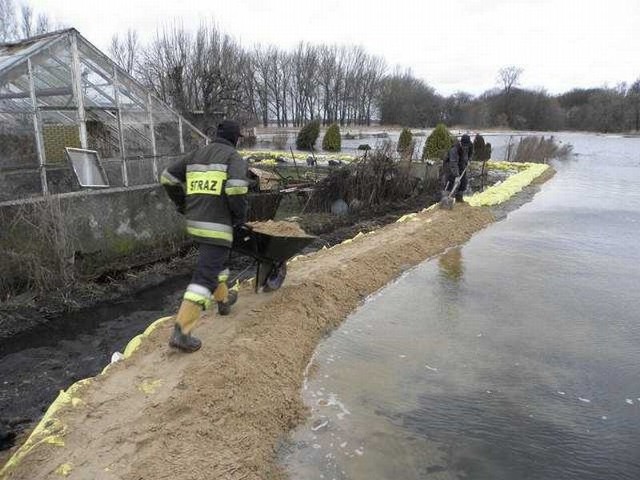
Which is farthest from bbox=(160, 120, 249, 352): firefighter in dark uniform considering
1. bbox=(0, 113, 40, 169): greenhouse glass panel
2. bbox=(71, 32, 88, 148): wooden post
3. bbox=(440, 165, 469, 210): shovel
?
bbox=(440, 165, 469, 210): shovel

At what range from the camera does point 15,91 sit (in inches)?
315

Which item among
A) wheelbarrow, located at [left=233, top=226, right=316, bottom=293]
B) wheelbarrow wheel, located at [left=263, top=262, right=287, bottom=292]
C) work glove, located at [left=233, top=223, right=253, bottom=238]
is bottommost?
wheelbarrow wheel, located at [left=263, top=262, right=287, bottom=292]

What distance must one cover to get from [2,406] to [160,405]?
194 cm

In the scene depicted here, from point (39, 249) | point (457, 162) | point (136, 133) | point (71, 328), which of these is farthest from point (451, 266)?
point (136, 133)

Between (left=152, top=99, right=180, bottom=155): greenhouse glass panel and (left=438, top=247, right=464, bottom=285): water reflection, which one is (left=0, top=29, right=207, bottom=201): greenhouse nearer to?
(left=152, top=99, right=180, bottom=155): greenhouse glass panel

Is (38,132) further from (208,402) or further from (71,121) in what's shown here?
(208,402)

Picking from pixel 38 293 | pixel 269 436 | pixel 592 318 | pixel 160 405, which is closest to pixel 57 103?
pixel 38 293

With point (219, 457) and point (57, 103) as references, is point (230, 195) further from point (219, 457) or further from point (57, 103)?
point (57, 103)

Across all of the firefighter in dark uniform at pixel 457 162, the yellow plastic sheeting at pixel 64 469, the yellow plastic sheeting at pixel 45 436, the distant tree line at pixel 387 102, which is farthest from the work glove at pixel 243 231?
the distant tree line at pixel 387 102

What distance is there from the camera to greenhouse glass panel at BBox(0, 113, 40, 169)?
7.85 m

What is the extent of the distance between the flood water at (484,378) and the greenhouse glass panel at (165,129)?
217 inches

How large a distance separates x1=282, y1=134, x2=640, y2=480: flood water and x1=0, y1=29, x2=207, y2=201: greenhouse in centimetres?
528

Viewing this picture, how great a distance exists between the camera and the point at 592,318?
6082 millimetres

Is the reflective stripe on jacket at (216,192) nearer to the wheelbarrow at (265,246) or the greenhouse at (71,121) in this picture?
the wheelbarrow at (265,246)
